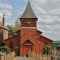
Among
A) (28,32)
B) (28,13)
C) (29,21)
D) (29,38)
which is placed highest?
(28,13)

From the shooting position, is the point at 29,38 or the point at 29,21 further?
the point at 29,21

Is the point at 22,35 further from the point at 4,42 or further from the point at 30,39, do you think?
the point at 4,42

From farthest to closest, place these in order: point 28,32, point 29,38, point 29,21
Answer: point 29,21 → point 28,32 → point 29,38

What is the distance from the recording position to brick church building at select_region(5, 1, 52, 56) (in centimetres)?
7150

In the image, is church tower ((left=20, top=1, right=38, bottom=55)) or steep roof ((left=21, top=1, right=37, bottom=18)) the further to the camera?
steep roof ((left=21, top=1, right=37, bottom=18))

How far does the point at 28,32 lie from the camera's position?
71.9m

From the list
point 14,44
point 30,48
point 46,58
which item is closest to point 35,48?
point 30,48

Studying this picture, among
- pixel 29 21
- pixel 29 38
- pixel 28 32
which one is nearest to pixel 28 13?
pixel 29 21

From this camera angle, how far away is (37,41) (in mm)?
72062

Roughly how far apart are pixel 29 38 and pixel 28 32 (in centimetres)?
156

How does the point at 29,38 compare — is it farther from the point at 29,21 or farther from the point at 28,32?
the point at 29,21

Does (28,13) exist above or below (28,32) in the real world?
above

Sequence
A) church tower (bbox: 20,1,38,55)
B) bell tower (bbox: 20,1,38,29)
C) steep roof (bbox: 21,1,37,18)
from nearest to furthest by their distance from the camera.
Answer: church tower (bbox: 20,1,38,55) < bell tower (bbox: 20,1,38,29) < steep roof (bbox: 21,1,37,18)

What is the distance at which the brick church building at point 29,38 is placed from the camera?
235 feet
